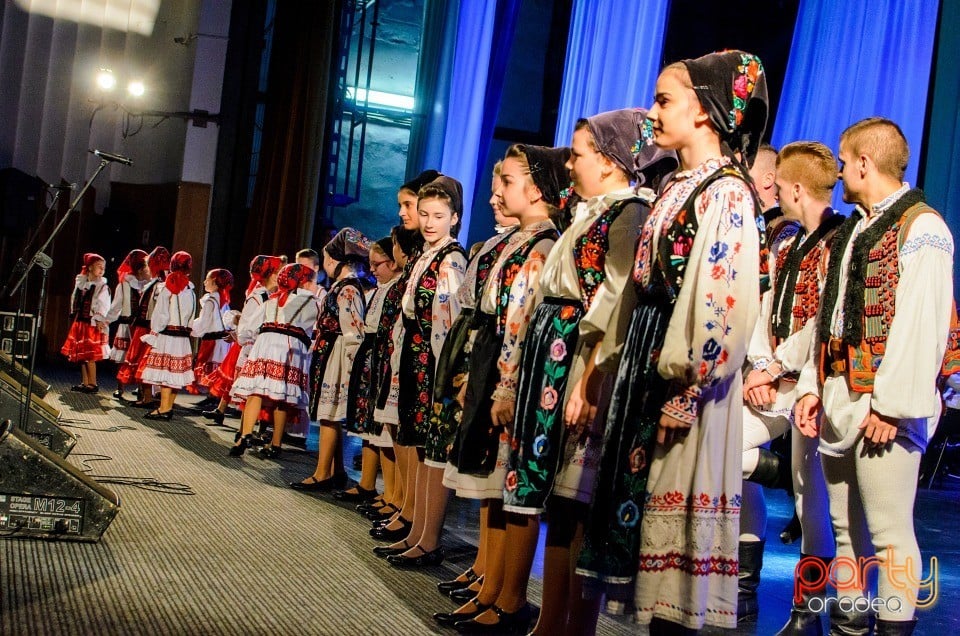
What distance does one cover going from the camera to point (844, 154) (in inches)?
105

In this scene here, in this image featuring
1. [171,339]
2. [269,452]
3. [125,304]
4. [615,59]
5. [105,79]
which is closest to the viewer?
[615,59]

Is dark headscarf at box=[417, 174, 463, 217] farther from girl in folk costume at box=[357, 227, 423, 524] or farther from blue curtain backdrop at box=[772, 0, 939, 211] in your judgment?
blue curtain backdrop at box=[772, 0, 939, 211]

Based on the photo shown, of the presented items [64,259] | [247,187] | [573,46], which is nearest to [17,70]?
[64,259]

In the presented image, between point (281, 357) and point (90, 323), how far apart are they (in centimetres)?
435

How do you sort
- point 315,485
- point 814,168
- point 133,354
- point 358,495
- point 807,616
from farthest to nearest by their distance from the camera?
point 133,354 < point 315,485 < point 358,495 < point 814,168 < point 807,616

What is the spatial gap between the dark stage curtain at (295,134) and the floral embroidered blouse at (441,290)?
7121 millimetres

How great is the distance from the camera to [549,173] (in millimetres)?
3145

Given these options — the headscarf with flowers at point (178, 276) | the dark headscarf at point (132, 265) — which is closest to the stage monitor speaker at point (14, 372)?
the headscarf with flowers at point (178, 276)

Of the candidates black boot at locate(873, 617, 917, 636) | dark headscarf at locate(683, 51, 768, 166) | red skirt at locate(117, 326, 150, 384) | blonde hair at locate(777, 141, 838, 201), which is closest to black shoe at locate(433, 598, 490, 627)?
black boot at locate(873, 617, 917, 636)

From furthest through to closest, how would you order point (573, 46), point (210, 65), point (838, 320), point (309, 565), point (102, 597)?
point (210, 65)
point (573, 46)
point (309, 565)
point (102, 597)
point (838, 320)

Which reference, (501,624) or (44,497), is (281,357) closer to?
(44,497)

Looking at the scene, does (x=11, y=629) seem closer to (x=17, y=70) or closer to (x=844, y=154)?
(x=844, y=154)

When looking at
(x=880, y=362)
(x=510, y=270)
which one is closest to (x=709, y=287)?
(x=880, y=362)

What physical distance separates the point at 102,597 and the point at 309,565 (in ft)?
2.72
